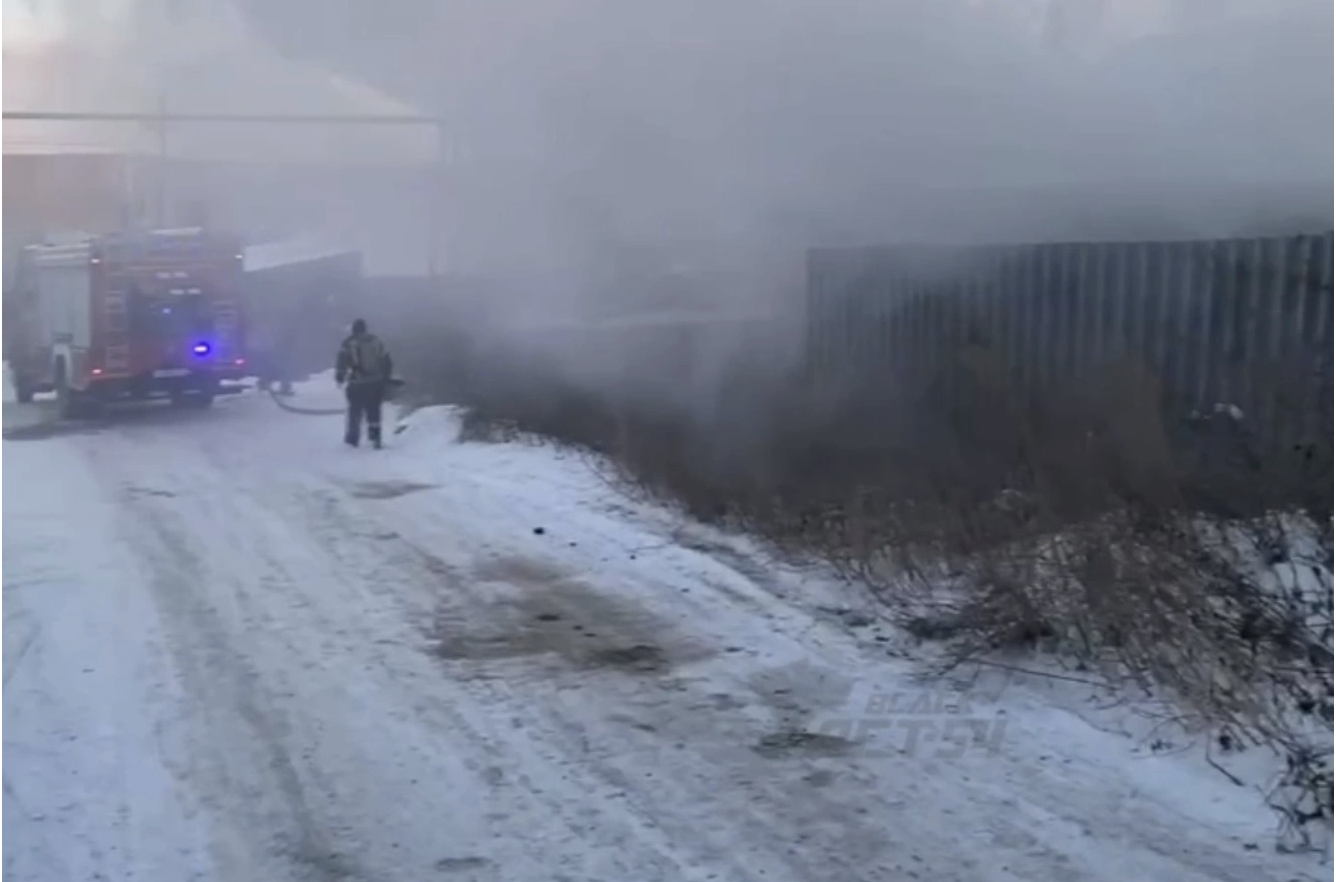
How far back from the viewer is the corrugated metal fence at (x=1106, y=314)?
23.9 ft

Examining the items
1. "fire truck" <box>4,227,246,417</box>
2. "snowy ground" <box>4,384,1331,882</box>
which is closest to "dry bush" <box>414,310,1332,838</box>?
"snowy ground" <box>4,384,1331,882</box>

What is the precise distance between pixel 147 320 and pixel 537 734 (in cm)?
1404

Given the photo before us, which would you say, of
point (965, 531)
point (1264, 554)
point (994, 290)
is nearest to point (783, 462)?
point (994, 290)

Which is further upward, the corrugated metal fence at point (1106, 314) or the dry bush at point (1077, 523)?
the corrugated metal fence at point (1106, 314)

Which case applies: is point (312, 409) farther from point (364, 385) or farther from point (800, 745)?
point (800, 745)

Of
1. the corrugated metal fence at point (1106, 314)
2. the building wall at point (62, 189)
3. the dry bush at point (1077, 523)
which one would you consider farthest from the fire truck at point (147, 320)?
the building wall at point (62, 189)

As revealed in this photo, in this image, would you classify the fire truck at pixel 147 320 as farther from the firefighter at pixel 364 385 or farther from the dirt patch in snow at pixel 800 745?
the dirt patch in snow at pixel 800 745

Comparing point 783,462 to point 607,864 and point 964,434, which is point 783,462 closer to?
point 964,434

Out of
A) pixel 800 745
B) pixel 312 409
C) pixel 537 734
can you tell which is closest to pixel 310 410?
pixel 312 409

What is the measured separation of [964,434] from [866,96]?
11.5 feet

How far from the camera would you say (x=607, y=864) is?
14.0ft

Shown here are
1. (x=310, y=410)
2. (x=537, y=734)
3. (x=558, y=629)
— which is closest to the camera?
(x=537, y=734)

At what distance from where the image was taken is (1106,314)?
8992mm

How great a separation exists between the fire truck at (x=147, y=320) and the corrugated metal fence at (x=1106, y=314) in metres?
9.53
